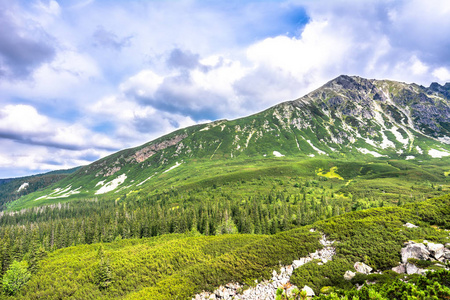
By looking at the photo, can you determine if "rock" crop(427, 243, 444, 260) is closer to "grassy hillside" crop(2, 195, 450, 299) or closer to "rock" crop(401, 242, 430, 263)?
"rock" crop(401, 242, 430, 263)

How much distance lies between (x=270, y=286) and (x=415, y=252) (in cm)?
2455

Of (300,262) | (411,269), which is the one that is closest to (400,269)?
(411,269)

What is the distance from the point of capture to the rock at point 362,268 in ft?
105

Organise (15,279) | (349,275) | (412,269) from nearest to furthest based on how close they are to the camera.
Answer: (412,269) < (349,275) < (15,279)

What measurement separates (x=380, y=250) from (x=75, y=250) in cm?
11490

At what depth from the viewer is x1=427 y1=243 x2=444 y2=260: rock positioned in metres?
29.2

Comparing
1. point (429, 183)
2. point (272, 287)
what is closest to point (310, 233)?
point (272, 287)

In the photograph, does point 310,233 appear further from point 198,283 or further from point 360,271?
point 198,283

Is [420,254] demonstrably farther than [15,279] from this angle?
No

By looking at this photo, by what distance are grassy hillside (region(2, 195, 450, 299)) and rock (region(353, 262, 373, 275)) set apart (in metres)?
0.81

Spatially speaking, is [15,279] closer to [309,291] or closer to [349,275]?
[309,291]

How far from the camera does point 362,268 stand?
107 ft

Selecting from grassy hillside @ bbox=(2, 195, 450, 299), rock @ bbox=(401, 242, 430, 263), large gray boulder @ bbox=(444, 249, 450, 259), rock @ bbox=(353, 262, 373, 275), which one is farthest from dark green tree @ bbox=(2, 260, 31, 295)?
large gray boulder @ bbox=(444, 249, 450, 259)

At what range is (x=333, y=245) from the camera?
132 feet
